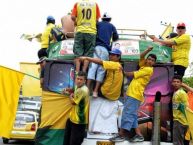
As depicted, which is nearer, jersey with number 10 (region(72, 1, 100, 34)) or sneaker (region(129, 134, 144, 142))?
sneaker (region(129, 134, 144, 142))

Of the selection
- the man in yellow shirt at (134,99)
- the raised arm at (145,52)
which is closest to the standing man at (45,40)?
the raised arm at (145,52)

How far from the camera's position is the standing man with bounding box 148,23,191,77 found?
33.5 ft

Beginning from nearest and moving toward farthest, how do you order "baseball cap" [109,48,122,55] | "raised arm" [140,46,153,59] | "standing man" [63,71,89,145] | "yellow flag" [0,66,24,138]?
"standing man" [63,71,89,145] → "baseball cap" [109,48,122,55] → "raised arm" [140,46,153,59] → "yellow flag" [0,66,24,138]

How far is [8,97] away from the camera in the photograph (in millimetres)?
9805

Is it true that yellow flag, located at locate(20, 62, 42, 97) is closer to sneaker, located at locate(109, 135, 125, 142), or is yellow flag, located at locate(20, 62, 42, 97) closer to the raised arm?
the raised arm

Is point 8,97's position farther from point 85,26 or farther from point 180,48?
point 180,48

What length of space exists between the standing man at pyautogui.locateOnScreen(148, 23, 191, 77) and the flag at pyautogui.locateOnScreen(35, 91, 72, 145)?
2402 mm

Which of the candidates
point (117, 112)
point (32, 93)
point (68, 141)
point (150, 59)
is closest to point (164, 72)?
point (150, 59)

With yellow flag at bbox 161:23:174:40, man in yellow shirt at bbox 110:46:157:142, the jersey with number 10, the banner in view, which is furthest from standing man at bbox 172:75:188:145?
yellow flag at bbox 161:23:174:40

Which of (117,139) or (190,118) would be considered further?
(190,118)

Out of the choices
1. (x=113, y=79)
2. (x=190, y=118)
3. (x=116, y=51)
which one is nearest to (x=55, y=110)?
(x=113, y=79)

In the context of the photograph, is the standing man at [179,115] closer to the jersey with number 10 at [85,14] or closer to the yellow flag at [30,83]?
the jersey with number 10 at [85,14]

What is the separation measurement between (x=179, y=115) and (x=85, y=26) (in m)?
2.43

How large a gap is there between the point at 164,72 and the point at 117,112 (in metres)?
1.19
